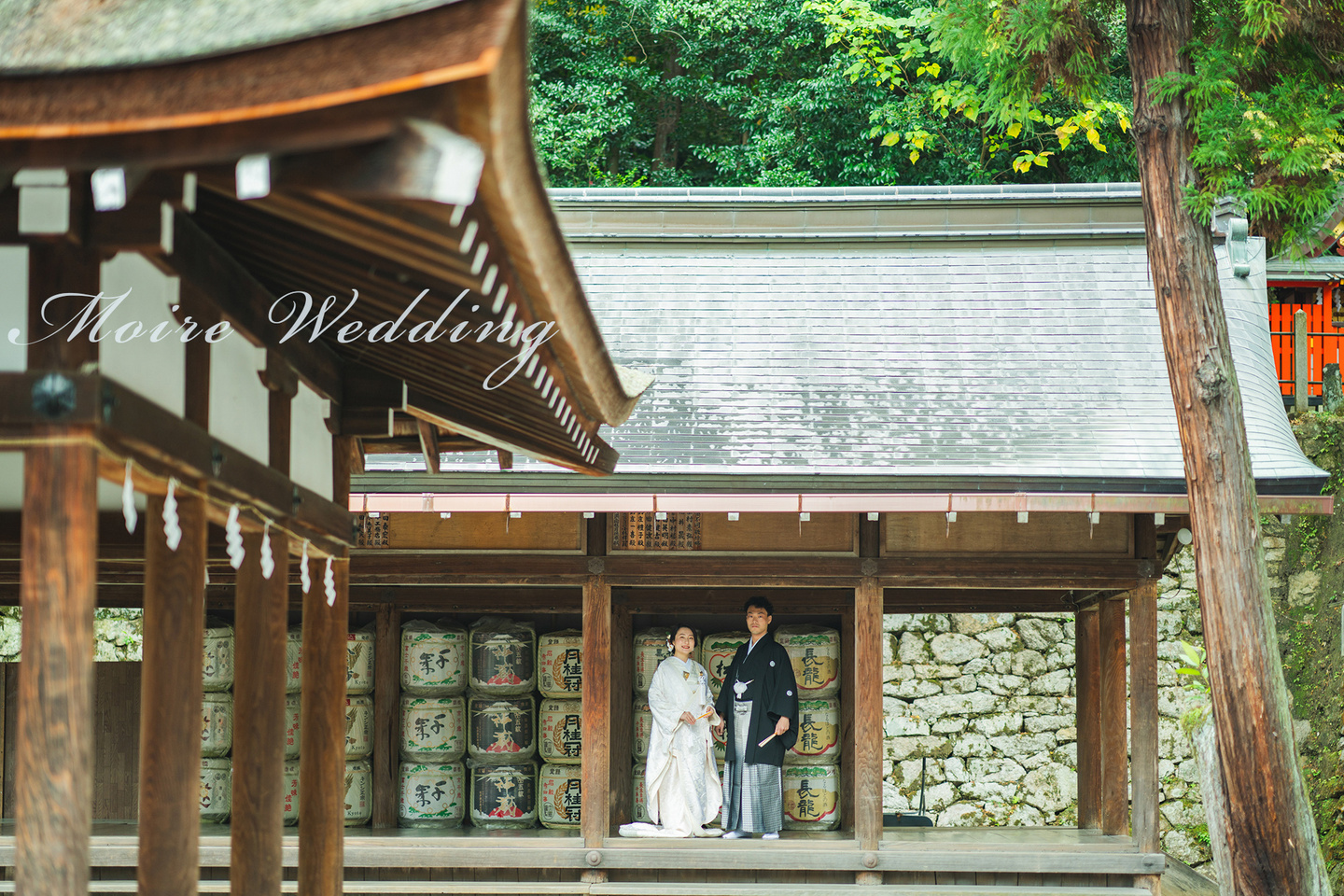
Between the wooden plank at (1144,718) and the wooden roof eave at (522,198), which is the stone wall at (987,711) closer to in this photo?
the wooden plank at (1144,718)

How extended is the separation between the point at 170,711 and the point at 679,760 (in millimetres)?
5267

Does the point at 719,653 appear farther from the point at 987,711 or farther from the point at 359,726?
the point at 987,711

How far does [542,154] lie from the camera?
1623 centimetres

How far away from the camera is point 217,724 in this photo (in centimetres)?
833

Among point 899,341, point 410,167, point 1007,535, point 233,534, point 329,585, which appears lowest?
point 329,585

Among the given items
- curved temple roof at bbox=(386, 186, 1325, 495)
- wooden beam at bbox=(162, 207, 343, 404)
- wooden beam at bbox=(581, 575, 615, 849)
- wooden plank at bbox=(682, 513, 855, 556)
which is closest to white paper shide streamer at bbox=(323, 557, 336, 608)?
wooden beam at bbox=(162, 207, 343, 404)

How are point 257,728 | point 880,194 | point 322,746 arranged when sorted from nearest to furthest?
point 257,728 → point 322,746 → point 880,194

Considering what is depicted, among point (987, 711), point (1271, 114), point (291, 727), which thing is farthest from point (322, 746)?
point (987, 711)

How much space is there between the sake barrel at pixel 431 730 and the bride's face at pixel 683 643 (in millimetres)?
1656

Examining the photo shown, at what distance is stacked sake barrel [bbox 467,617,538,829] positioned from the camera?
27.0 ft

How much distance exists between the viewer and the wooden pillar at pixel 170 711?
9.28 feet

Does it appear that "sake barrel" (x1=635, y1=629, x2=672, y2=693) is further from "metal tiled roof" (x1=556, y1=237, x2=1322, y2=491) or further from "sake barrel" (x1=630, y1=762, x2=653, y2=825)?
"metal tiled roof" (x1=556, y1=237, x2=1322, y2=491)

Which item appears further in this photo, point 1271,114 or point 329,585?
point 1271,114

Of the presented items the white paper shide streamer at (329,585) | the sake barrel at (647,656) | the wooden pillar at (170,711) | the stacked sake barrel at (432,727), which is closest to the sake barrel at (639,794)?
the sake barrel at (647,656)
